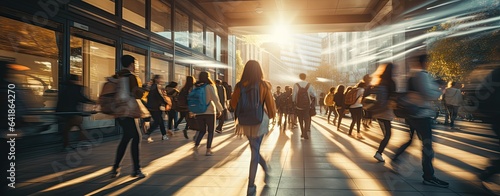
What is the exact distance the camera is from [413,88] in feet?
14.5

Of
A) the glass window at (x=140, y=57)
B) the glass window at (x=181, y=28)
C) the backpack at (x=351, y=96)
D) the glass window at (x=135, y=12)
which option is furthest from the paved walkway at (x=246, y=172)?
the glass window at (x=181, y=28)

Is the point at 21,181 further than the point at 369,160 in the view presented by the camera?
No

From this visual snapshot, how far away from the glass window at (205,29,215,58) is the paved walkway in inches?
426

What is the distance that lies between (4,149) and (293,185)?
10.8 feet

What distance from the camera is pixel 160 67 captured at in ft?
42.0

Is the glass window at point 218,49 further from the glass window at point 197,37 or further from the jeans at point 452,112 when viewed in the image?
the jeans at point 452,112

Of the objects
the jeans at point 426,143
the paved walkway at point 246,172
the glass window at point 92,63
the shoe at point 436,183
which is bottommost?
the paved walkway at point 246,172

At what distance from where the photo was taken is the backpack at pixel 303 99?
884 centimetres

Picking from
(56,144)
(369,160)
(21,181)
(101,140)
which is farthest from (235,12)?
(21,181)

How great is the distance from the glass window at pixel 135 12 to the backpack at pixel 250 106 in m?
7.82

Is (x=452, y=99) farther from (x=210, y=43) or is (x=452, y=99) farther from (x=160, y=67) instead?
(x=210, y=43)

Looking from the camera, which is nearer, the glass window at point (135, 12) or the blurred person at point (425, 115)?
the blurred person at point (425, 115)

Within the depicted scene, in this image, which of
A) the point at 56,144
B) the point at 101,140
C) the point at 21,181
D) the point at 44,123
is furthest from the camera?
the point at 101,140

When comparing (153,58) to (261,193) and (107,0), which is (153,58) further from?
(261,193)
